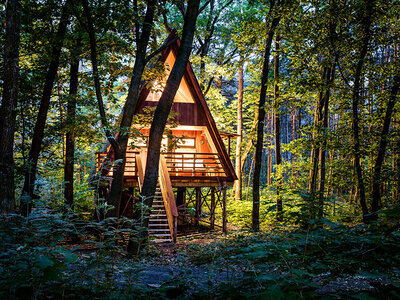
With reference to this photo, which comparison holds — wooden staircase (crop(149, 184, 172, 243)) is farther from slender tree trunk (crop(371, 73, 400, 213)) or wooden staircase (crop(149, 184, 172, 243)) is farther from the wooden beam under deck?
slender tree trunk (crop(371, 73, 400, 213))

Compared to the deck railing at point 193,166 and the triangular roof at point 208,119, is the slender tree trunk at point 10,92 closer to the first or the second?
the deck railing at point 193,166

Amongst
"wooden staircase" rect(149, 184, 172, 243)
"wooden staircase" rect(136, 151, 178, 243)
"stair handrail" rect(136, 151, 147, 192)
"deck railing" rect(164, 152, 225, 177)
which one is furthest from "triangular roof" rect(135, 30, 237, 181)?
"wooden staircase" rect(149, 184, 172, 243)

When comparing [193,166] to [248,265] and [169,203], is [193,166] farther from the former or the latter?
[248,265]

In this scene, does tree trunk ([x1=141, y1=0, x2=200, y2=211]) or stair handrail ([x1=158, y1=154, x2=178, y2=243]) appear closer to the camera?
tree trunk ([x1=141, y1=0, x2=200, y2=211])

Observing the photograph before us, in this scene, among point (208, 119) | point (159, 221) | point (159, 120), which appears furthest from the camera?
point (208, 119)

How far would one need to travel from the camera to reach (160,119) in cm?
814

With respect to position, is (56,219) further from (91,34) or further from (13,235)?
(91,34)

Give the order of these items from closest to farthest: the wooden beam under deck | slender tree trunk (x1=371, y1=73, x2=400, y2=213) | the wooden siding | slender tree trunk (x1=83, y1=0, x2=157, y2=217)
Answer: slender tree trunk (x1=83, y1=0, x2=157, y2=217), slender tree trunk (x1=371, y1=73, x2=400, y2=213), the wooden beam under deck, the wooden siding

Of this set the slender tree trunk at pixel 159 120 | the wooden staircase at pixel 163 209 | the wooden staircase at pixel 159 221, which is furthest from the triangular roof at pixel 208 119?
the slender tree trunk at pixel 159 120

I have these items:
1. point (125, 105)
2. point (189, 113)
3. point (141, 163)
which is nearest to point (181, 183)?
point (141, 163)

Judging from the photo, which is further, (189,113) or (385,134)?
(189,113)

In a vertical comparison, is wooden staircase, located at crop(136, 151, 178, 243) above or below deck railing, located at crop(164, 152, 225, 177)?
below

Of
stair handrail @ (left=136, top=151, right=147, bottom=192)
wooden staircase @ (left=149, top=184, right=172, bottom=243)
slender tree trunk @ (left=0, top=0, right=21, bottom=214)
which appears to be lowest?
wooden staircase @ (left=149, top=184, right=172, bottom=243)

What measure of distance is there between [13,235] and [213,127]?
1222 centimetres
